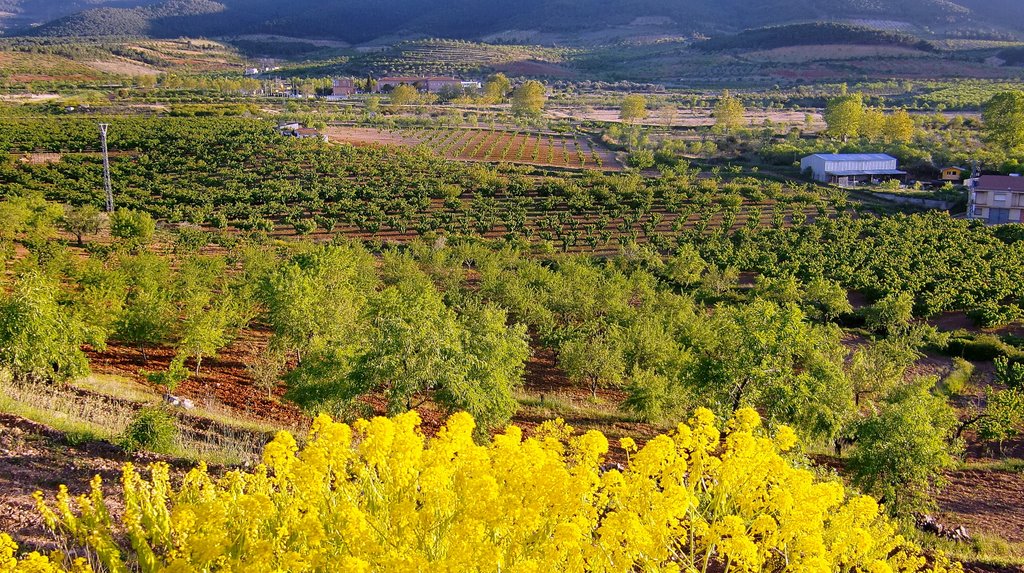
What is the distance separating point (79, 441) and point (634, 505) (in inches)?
316

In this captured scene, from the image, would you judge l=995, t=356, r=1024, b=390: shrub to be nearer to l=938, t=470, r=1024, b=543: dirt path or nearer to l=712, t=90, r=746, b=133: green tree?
l=938, t=470, r=1024, b=543: dirt path

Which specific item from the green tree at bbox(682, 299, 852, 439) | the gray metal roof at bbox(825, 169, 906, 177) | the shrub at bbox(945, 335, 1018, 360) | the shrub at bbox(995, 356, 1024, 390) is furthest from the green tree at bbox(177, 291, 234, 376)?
the gray metal roof at bbox(825, 169, 906, 177)

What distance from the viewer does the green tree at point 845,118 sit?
75.5m

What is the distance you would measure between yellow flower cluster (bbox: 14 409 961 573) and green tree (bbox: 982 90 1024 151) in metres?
76.0

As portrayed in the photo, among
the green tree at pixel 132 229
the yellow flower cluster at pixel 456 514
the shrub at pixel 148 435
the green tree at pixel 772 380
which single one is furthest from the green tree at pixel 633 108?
the yellow flower cluster at pixel 456 514

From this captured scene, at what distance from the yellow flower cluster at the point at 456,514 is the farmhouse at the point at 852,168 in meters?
57.8

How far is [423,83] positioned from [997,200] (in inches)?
3833

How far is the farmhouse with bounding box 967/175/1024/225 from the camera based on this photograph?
48.1m

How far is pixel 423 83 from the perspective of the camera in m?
127

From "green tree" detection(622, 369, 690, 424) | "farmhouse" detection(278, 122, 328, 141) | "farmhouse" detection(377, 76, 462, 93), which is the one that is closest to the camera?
"green tree" detection(622, 369, 690, 424)

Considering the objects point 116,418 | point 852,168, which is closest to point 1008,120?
point 852,168

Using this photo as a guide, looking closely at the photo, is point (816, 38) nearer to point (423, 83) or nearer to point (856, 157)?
point (423, 83)

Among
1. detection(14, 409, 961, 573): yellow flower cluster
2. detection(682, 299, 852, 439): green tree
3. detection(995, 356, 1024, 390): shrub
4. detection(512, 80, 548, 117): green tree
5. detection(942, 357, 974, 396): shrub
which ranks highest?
detection(512, 80, 548, 117): green tree

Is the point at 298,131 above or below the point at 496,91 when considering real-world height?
below
